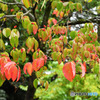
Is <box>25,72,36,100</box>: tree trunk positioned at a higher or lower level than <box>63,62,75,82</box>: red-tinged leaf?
lower

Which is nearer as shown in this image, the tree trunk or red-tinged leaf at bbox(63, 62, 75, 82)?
red-tinged leaf at bbox(63, 62, 75, 82)

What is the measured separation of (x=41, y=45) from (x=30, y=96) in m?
1.06

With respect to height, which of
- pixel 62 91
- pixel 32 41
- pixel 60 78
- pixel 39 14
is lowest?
pixel 62 91

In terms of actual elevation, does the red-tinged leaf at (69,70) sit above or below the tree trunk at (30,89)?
above

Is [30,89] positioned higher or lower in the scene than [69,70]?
lower

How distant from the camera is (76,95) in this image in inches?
181

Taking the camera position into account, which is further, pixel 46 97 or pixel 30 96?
pixel 46 97

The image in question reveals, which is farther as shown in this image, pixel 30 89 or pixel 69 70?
pixel 30 89

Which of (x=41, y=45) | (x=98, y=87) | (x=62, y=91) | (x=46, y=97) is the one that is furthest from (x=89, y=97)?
(x=41, y=45)

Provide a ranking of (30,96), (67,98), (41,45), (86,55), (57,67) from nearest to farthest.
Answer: (86,55)
(41,45)
(30,96)
(67,98)
(57,67)

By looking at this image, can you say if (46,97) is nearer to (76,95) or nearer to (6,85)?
(76,95)

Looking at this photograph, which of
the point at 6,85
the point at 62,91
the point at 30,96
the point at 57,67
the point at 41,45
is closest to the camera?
the point at 41,45

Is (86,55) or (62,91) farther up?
(86,55)

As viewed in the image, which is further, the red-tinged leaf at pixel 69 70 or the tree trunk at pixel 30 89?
the tree trunk at pixel 30 89
